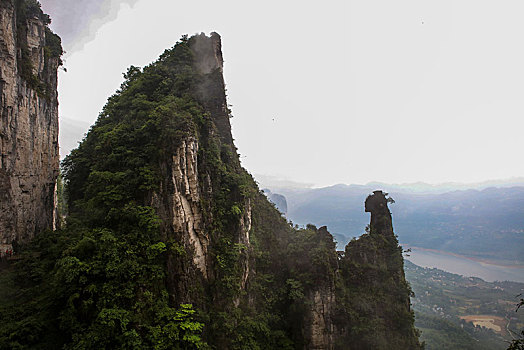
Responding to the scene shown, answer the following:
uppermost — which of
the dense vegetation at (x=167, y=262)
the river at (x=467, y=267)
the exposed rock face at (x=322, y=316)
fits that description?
the dense vegetation at (x=167, y=262)

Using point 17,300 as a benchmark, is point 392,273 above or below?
below

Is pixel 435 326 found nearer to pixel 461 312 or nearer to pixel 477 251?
pixel 461 312

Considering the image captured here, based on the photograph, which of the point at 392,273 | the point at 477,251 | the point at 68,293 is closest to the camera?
the point at 68,293

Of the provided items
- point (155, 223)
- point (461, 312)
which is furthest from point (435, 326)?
point (155, 223)

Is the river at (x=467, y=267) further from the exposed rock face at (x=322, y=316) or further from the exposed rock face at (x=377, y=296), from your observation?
the exposed rock face at (x=322, y=316)

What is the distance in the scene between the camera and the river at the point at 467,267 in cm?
10800

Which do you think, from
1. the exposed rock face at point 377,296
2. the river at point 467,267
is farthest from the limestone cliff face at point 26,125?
the river at point 467,267

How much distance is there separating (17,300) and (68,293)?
10.8 feet

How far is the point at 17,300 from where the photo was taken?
1198 centimetres

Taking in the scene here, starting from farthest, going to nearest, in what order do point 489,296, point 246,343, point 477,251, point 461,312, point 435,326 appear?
point 477,251 < point 489,296 < point 461,312 < point 435,326 < point 246,343

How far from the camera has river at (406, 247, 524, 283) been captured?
108 meters

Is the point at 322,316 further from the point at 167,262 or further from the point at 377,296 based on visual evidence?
the point at 167,262

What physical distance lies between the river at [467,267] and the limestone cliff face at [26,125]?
104m

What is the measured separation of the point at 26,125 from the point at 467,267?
16354cm
